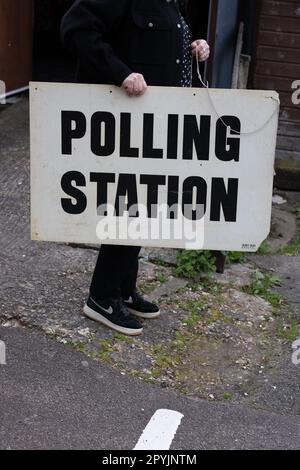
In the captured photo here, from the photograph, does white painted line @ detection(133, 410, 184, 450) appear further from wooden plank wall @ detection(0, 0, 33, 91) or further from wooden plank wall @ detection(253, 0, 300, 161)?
wooden plank wall @ detection(0, 0, 33, 91)

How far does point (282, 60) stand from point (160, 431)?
4.59 metres

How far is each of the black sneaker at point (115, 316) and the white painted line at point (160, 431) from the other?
0.65 metres

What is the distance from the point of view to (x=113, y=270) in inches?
144

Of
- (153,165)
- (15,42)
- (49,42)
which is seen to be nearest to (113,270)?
(153,165)

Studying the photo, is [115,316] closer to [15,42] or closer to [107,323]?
[107,323]

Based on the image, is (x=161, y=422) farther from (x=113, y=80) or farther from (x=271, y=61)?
(x=271, y=61)

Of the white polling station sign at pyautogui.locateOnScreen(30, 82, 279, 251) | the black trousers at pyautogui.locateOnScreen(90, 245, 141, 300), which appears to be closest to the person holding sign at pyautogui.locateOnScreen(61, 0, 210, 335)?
the black trousers at pyautogui.locateOnScreen(90, 245, 141, 300)

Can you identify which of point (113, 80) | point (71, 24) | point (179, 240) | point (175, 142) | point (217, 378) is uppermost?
point (71, 24)

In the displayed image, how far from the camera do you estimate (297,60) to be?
22.1 ft

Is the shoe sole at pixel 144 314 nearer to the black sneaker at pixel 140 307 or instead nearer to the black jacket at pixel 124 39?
A: the black sneaker at pixel 140 307

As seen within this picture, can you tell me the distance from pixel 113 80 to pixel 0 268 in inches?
61.1

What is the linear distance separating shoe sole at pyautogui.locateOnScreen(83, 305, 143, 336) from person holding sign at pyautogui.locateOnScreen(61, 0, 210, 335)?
16 centimetres

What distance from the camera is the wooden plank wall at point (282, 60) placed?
21.8 ft
